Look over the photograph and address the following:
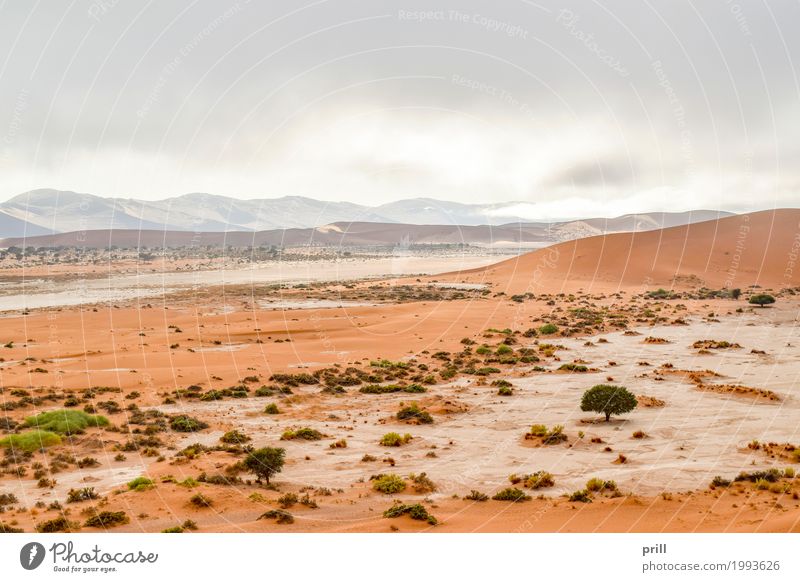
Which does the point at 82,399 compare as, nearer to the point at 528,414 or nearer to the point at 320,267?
the point at 528,414

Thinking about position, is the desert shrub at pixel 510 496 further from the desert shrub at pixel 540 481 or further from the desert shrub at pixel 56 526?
the desert shrub at pixel 56 526

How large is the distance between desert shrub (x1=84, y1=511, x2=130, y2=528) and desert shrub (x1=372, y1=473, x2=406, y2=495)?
6.84 m

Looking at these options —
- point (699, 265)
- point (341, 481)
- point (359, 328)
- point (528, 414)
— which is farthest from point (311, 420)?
point (699, 265)

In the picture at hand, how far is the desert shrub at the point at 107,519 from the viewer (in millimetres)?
13648

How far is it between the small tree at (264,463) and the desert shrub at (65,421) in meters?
9.58

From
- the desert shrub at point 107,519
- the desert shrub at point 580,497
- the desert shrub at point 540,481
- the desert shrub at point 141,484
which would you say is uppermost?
the desert shrub at point 580,497

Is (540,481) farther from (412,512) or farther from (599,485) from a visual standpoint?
(412,512)

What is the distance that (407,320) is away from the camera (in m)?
55.2

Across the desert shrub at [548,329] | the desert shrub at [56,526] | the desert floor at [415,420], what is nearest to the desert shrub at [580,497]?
the desert floor at [415,420]

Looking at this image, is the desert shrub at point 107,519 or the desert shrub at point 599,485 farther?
the desert shrub at point 599,485

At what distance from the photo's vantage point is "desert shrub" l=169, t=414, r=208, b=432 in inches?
907

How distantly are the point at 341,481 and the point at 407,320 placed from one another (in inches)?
1514
